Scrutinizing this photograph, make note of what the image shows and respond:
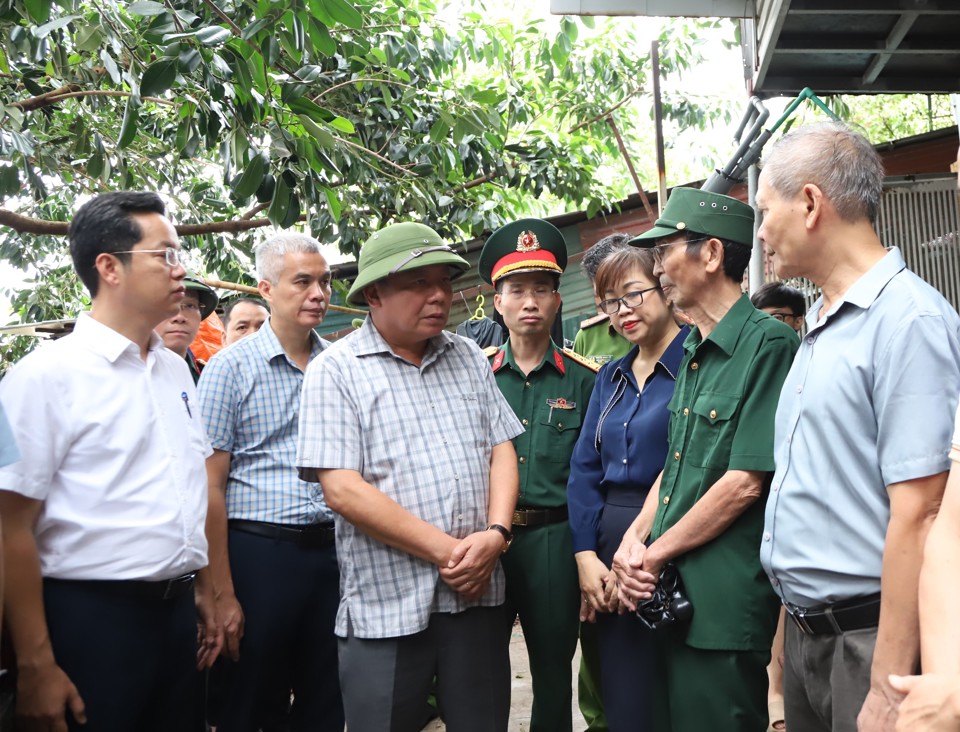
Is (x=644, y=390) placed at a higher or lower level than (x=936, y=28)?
lower

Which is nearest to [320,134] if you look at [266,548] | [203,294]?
→ [266,548]

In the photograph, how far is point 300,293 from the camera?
356cm

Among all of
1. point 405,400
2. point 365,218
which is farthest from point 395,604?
point 365,218

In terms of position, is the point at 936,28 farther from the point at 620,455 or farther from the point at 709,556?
the point at 709,556

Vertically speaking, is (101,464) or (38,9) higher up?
(38,9)

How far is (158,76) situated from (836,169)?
190 centimetres

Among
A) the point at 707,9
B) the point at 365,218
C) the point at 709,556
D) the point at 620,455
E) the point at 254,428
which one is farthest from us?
the point at 365,218

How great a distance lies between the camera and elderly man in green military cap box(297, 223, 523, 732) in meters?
2.61

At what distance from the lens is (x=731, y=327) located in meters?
2.71

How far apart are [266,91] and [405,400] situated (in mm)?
1169

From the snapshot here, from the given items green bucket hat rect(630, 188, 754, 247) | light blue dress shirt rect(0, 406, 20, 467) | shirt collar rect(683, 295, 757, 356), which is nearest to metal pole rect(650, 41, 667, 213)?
green bucket hat rect(630, 188, 754, 247)

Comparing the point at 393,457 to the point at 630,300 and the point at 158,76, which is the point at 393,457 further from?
the point at 158,76

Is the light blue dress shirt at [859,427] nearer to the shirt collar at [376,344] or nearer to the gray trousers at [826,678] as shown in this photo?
the gray trousers at [826,678]

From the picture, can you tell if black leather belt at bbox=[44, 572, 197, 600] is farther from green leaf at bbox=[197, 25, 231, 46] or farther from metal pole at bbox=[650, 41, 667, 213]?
metal pole at bbox=[650, 41, 667, 213]
